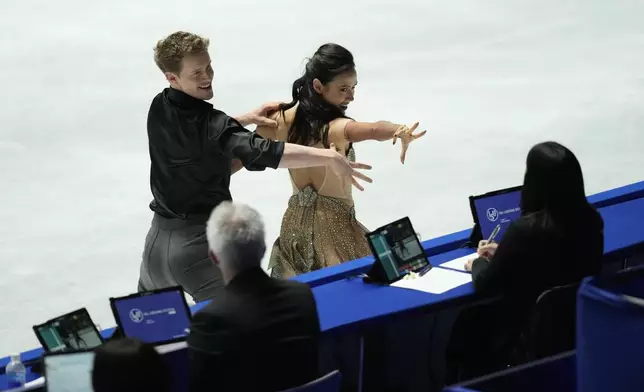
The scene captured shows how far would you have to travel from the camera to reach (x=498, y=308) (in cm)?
346

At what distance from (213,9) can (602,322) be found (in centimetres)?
Answer: 815

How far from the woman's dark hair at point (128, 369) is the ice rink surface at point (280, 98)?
2776 millimetres

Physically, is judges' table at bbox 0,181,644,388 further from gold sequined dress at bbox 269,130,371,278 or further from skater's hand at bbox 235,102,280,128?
skater's hand at bbox 235,102,280,128

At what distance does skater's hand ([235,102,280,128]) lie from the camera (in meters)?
4.63

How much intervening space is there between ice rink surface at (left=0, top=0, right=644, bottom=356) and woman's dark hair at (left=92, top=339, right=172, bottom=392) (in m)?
2.78

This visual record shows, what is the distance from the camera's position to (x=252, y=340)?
107 inches

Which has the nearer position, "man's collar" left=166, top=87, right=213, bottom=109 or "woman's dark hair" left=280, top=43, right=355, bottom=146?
"man's collar" left=166, top=87, right=213, bottom=109

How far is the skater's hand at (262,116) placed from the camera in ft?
15.2

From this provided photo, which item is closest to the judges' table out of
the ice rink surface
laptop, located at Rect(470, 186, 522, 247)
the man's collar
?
laptop, located at Rect(470, 186, 522, 247)

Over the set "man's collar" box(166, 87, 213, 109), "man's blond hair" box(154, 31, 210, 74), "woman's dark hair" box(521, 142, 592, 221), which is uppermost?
"man's blond hair" box(154, 31, 210, 74)

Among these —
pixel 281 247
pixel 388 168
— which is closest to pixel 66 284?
pixel 281 247

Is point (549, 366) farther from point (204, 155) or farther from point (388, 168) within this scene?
point (388, 168)

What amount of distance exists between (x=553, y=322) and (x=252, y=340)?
0.97m

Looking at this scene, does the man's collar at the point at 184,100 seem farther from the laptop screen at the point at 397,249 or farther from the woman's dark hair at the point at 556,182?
the woman's dark hair at the point at 556,182
